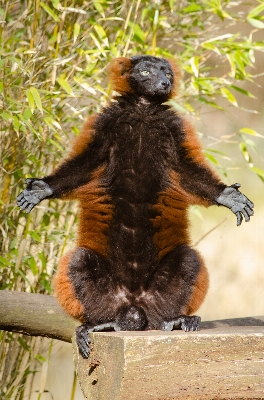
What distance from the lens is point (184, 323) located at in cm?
286

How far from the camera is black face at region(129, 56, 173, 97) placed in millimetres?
3303

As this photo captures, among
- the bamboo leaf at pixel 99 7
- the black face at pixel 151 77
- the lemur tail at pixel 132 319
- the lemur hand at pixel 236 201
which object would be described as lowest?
the lemur tail at pixel 132 319

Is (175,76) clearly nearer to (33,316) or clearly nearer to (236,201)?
(236,201)

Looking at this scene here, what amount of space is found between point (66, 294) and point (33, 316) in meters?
0.29

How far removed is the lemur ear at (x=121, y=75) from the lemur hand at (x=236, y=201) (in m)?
0.73

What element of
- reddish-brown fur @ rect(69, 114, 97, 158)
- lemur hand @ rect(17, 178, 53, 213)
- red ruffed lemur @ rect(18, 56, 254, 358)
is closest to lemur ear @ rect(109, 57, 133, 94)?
red ruffed lemur @ rect(18, 56, 254, 358)

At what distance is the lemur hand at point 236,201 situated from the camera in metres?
3.11

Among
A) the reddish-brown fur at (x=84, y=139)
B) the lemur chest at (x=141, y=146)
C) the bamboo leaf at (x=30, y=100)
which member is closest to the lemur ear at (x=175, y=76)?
the lemur chest at (x=141, y=146)

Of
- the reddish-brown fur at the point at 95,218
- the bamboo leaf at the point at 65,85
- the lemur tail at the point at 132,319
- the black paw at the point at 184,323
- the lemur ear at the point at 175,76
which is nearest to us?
the black paw at the point at 184,323

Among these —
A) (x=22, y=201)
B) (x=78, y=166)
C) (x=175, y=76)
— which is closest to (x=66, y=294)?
(x=22, y=201)

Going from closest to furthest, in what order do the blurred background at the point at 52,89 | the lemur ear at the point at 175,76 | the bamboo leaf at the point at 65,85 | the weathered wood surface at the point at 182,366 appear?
the weathered wood surface at the point at 182,366, the lemur ear at the point at 175,76, the bamboo leaf at the point at 65,85, the blurred background at the point at 52,89

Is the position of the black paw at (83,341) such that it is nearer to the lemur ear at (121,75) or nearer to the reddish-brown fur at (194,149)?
the reddish-brown fur at (194,149)

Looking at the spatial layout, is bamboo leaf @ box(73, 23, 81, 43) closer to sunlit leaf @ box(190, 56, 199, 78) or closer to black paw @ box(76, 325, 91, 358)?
sunlit leaf @ box(190, 56, 199, 78)

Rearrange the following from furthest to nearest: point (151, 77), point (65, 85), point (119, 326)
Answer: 1. point (65, 85)
2. point (151, 77)
3. point (119, 326)
